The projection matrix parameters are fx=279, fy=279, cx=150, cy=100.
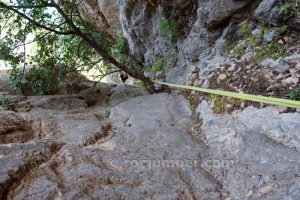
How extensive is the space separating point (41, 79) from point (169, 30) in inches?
156

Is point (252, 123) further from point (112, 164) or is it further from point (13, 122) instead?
point (13, 122)

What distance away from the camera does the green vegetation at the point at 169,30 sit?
7.91 meters

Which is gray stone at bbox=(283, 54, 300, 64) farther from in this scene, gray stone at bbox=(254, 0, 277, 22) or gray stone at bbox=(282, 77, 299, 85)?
gray stone at bbox=(254, 0, 277, 22)

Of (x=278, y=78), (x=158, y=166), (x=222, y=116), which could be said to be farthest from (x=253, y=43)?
(x=158, y=166)

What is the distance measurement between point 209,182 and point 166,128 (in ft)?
5.73

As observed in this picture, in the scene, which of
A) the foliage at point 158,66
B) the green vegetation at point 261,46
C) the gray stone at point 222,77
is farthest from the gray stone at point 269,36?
the foliage at point 158,66

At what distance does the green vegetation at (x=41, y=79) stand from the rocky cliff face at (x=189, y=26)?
323 centimetres

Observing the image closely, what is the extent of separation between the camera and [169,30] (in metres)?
8.08

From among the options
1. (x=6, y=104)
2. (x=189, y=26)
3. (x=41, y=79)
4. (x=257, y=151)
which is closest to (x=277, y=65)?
(x=257, y=151)

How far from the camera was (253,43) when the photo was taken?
5.22 meters

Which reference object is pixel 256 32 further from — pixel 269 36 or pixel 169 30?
pixel 169 30

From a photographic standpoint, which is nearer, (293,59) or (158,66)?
(293,59)

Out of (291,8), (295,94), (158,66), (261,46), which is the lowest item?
(295,94)

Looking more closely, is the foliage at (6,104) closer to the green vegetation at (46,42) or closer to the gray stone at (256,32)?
the green vegetation at (46,42)
